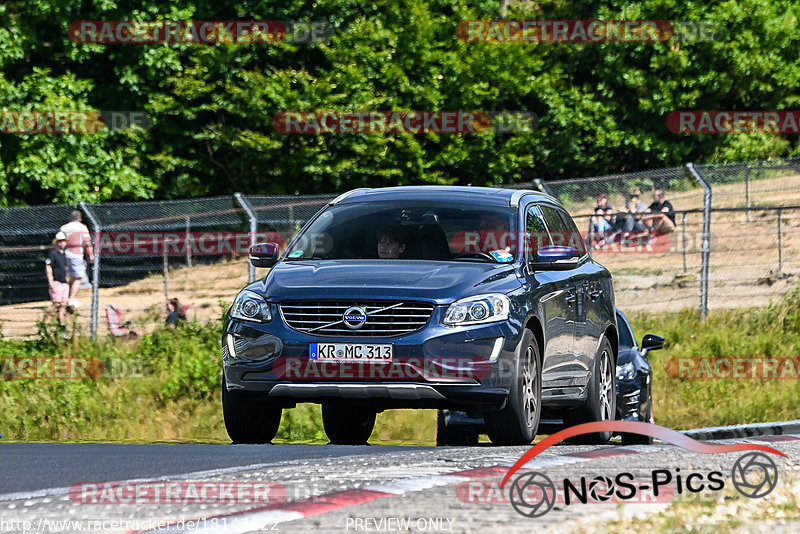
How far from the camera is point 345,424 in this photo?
1261cm

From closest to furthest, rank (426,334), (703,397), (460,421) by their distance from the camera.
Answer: (426,334), (460,421), (703,397)

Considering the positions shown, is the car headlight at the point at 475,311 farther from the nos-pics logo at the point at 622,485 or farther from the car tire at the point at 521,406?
the nos-pics logo at the point at 622,485

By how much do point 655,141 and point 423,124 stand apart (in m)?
7.33

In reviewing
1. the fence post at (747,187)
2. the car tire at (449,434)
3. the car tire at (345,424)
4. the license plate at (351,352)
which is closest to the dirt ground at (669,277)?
the fence post at (747,187)

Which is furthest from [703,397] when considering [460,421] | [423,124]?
[423,124]

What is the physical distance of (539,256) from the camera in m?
10.3

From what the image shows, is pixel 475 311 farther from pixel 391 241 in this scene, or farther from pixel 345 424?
pixel 345 424

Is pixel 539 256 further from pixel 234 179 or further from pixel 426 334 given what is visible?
pixel 234 179
